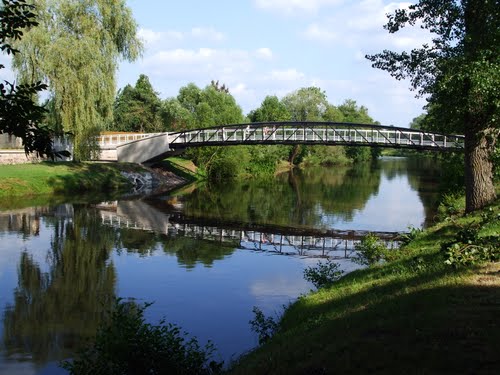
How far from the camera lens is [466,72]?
16125 millimetres

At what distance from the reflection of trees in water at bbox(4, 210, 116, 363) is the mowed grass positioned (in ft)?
52.6

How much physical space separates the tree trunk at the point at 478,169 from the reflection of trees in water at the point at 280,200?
13777 mm

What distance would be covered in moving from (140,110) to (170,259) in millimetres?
62328

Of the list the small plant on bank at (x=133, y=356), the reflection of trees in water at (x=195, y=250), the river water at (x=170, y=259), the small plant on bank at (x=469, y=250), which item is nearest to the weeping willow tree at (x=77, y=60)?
the river water at (x=170, y=259)

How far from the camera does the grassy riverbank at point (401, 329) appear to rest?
6914 millimetres

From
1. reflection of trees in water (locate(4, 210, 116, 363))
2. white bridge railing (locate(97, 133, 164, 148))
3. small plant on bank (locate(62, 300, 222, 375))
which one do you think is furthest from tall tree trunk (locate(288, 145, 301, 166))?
small plant on bank (locate(62, 300, 222, 375))

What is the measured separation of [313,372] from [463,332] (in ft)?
7.17

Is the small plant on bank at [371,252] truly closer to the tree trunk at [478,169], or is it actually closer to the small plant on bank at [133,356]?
the tree trunk at [478,169]

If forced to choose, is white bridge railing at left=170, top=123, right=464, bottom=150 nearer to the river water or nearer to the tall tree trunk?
the river water

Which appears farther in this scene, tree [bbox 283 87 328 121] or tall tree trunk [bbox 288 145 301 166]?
tree [bbox 283 87 328 121]

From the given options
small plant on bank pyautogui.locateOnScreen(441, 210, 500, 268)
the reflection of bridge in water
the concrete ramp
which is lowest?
the reflection of bridge in water

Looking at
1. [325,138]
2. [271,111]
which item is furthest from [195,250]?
[271,111]

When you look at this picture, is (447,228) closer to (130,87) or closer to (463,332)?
(463,332)

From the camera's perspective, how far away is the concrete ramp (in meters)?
57.3
